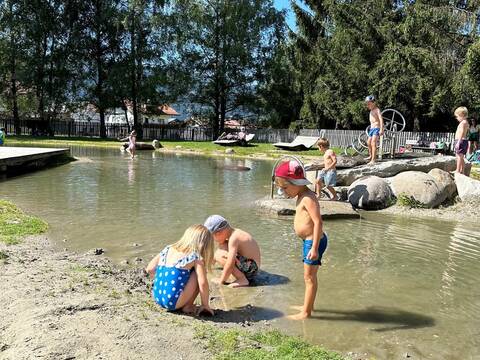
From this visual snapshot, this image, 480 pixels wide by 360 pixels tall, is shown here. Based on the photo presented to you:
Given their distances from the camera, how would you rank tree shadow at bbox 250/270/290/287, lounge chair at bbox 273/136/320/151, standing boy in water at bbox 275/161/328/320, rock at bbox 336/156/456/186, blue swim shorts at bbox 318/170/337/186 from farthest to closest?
1. lounge chair at bbox 273/136/320/151
2. rock at bbox 336/156/456/186
3. blue swim shorts at bbox 318/170/337/186
4. tree shadow at bbox 250/270/290/287
5. standing boy in water at bbox 275/161/328/320

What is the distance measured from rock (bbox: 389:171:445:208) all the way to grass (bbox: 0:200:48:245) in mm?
8283

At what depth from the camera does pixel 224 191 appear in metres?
14.3

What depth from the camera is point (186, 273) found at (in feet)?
15.5

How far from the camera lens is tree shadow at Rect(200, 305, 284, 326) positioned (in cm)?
488

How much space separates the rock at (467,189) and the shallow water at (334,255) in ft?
6.16

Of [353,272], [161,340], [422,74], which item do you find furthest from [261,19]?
[161,340]

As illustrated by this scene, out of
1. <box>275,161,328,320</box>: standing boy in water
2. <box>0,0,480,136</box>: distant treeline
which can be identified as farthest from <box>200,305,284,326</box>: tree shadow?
<box>0,0,480,136</box>: distant treeline

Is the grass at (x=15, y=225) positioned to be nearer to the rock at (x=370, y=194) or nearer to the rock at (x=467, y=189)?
the rock at (x=370, y=194)

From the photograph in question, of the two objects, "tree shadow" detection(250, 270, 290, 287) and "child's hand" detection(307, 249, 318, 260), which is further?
"tree shadow" detection(250, 270, 290, 287)

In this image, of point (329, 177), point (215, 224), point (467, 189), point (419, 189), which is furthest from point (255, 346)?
point (467, 189)

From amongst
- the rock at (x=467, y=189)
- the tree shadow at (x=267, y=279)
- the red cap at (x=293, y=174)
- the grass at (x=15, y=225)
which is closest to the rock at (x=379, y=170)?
the rock at (x=467, y=189)

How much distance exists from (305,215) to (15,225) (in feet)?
17.5

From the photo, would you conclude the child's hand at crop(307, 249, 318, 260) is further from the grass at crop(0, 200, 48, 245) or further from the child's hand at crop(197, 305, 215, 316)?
the grass at crop(0, 200, 48, 245)

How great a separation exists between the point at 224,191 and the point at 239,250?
8169 mm
